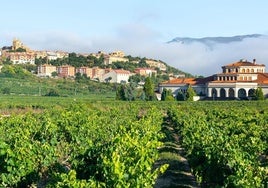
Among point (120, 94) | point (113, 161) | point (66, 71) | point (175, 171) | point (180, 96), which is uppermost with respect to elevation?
point (66, 71)

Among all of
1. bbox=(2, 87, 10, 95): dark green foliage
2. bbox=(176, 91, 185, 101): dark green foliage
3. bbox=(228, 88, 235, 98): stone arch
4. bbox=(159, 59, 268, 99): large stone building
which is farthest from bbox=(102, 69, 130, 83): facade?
bbox=(228, 88, 235, 98): stone arch

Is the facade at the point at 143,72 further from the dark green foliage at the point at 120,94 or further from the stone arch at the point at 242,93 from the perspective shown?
the dark green foliage at the point at 120,94

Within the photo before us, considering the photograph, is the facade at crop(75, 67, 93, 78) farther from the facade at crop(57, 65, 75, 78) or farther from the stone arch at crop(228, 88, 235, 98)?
the stone arch at crop(228, 88, 235, 98)

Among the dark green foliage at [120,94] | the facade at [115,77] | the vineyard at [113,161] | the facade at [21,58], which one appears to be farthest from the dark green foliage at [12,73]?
the vineyard at [113,161]

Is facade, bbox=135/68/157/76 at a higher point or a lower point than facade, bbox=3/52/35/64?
lower

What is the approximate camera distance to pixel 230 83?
90.8m

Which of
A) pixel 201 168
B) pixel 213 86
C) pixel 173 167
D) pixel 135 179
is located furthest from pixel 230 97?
pixel 135 179

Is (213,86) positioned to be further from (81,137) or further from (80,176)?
(80,176)

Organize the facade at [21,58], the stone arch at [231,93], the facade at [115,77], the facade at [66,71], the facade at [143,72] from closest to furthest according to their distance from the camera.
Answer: the stone arch at [231,93] < the facade at [115,77] < the facade at [66,71] < the facade at [143,72] < the facade at [21,58]

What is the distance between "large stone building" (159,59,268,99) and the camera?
89.6m

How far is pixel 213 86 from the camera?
303ft

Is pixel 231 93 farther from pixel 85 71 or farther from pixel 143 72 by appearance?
pixel 143 72

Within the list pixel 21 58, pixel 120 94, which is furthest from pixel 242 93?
pixel 21 58

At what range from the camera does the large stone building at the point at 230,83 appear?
8962cm
